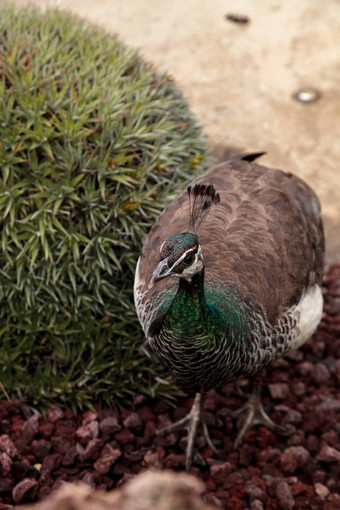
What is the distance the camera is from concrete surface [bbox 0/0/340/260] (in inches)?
210

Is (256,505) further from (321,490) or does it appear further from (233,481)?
(321,490)

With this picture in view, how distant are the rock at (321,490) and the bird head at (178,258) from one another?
54.1 inches

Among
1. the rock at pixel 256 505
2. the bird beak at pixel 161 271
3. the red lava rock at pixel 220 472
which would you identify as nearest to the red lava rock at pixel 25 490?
the red lava rock at pixel 220 472

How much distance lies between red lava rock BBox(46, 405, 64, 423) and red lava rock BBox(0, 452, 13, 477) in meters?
0.30

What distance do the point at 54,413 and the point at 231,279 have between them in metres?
1.11

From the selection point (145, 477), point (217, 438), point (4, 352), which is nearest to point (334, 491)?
point (217, 438)

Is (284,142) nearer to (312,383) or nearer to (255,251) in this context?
(312,383)

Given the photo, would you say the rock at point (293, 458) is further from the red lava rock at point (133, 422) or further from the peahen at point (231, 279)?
the red lava rock at point (133, 422)

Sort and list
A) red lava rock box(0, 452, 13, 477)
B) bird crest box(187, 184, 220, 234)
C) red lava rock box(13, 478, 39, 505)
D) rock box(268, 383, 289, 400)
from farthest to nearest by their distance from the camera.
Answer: rock box(268, 383, 289, 400), red lava rock box(0, 452, 13, 477), red lava rock box(13, 478, 39, 505), bird crest box(187, 184, 220, 234)

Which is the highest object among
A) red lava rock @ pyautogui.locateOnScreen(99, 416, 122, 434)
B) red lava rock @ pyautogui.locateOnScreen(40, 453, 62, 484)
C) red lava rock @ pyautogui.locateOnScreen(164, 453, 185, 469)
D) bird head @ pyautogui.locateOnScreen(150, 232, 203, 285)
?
bird head @ pyautogui.locateOnScreen(150, 232, 203, 285)

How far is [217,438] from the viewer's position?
10.4 ft

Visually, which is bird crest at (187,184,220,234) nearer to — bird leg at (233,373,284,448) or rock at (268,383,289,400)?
bird leg at (233,373,284,448)

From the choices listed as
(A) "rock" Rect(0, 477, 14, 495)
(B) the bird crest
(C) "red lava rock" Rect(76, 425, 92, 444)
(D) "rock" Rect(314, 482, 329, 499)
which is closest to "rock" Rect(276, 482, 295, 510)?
(D) "rock" Rect(314, 482, 329, 499)

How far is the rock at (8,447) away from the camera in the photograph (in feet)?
9.32
